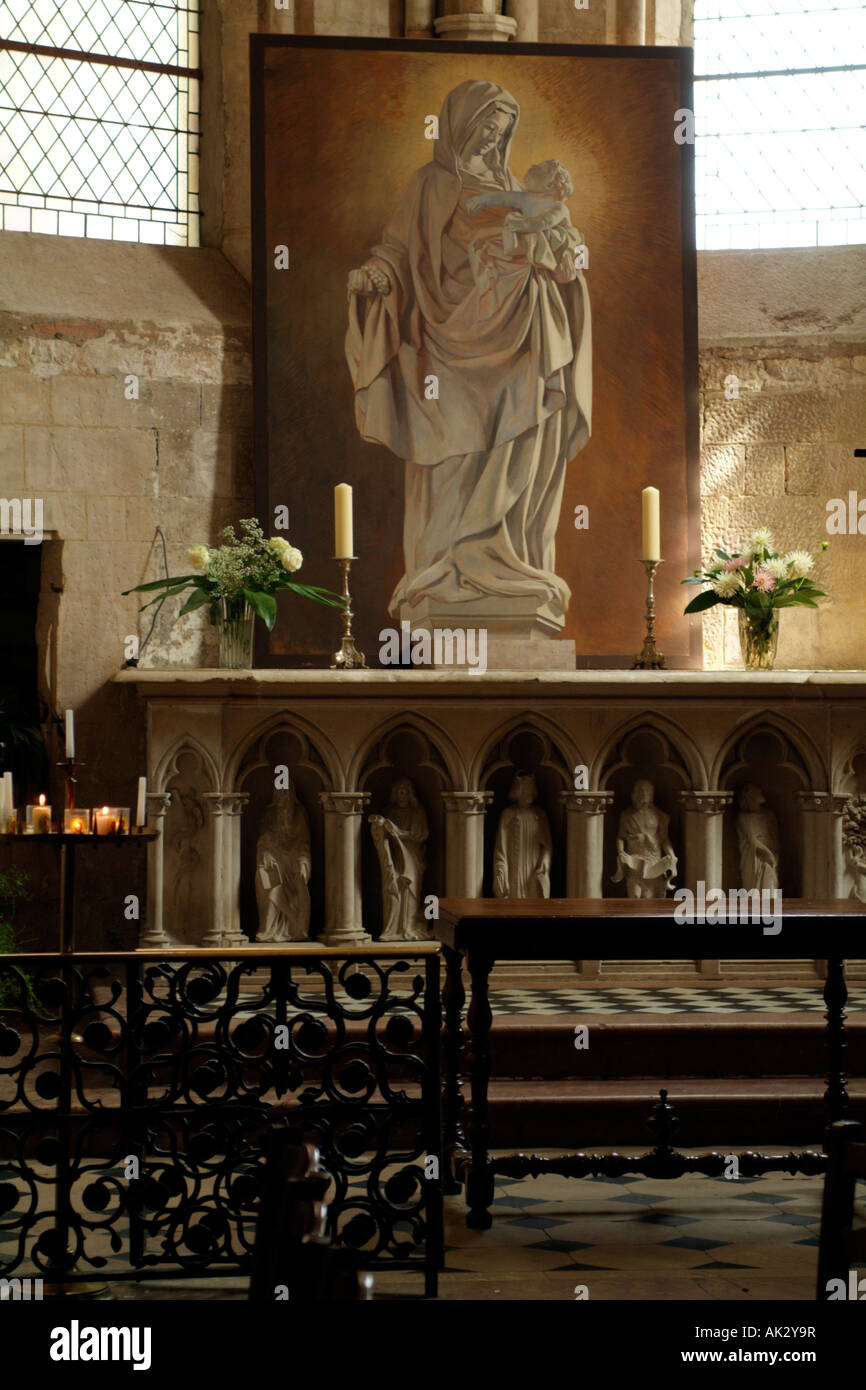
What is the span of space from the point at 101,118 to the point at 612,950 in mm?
6272

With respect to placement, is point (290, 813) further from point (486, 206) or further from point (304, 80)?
point (304, 80)

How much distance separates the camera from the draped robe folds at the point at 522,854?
22.6 ft

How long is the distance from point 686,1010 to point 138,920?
120 inches

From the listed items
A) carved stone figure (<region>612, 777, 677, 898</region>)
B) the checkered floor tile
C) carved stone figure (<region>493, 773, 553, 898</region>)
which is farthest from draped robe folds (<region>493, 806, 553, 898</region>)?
the checkered floor tile

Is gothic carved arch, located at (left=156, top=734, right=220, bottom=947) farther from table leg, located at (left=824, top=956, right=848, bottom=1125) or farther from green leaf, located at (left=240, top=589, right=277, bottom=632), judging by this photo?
table leg, located at (left=824, top=956, right=848, bottom=1125)

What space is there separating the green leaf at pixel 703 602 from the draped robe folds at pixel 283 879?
223 cm

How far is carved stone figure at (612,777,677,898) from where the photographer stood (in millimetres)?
6895

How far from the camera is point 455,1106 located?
4.60m

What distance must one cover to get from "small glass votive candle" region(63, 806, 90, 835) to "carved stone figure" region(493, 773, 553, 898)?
3.13 metres

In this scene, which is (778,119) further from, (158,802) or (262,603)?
(158,802)

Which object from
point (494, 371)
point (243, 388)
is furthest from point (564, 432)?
point (243, 388)

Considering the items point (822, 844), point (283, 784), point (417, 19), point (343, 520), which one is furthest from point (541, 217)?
point (822, 844)

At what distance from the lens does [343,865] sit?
6.75m
